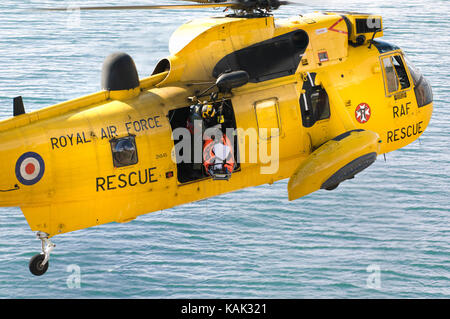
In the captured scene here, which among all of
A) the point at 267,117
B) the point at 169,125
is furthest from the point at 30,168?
the point at 267,117

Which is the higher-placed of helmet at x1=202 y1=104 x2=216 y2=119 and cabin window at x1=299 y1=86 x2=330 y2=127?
helmet at x1=202 y1=104 x2=216 y2=119

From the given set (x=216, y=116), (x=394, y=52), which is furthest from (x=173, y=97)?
(x=394, y=52)

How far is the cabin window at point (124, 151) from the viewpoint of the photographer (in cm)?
1220

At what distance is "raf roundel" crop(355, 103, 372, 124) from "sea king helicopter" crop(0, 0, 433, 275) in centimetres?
3

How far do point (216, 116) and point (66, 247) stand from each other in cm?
1768

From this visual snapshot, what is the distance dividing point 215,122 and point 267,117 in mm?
1225

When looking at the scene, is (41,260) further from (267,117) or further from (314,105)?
(314,105)

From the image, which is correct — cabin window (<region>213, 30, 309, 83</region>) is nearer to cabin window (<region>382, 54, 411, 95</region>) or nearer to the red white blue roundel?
cabin window (<region>382, 54, 411, 95</region>)

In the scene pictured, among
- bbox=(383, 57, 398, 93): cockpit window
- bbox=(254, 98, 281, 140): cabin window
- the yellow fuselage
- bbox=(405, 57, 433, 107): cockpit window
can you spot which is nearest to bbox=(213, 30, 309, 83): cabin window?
the yellow fuselage

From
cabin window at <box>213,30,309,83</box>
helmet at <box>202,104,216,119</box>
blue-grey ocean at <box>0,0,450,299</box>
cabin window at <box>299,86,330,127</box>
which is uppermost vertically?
cabin window at <box>213,30,309,83</box>

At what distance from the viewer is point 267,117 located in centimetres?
1365

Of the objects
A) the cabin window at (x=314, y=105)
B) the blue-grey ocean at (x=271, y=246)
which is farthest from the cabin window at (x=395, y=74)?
the blue-grey ocean at (x=271, y=246)

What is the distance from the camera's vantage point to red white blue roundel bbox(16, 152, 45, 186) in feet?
37.7

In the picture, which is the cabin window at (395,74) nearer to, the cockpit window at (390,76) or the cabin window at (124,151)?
the cockpit window at (390,76)
